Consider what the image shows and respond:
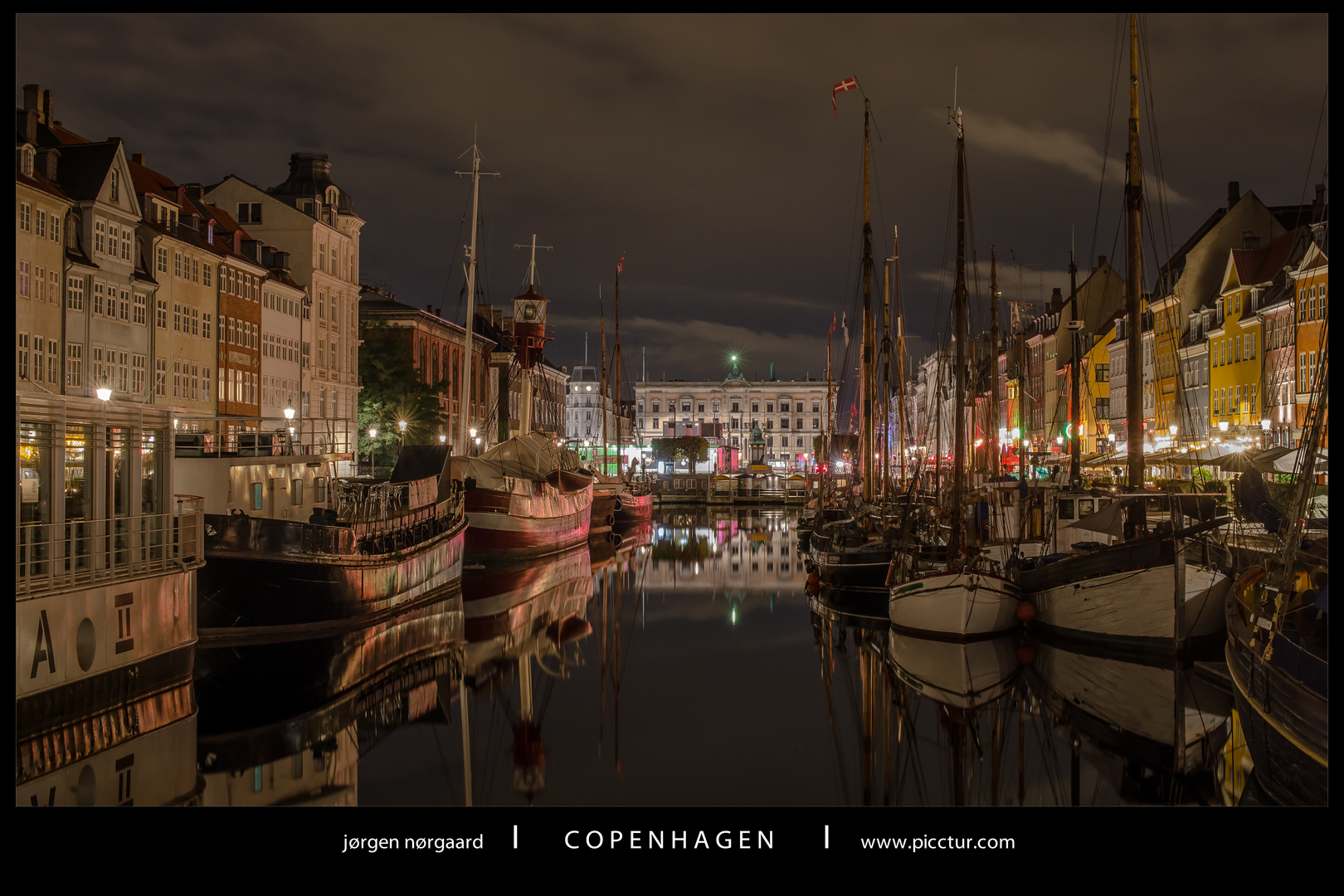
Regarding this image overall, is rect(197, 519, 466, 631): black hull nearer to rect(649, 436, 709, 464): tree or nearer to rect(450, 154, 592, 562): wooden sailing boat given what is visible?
rect(450, 154, 592, 562): wooden sailing boat

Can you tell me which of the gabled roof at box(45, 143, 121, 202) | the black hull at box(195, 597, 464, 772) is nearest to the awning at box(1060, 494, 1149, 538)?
the black hull at box(195, 597, 464, 772)

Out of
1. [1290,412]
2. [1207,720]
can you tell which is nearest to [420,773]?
[1207,720]

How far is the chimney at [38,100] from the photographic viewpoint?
42.8 metres

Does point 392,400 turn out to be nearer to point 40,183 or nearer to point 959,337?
point 40,183

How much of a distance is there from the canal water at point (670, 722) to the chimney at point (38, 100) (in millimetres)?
27246

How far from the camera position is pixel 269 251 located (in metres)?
61.2

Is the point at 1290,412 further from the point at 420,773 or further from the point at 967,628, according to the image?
the point at 420,773

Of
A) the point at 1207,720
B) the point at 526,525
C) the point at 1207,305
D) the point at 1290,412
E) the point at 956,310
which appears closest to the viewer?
the point at 1207,720

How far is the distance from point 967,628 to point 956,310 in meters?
9.73

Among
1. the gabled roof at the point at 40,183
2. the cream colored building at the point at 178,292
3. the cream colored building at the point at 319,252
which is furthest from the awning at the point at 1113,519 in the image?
the cream colored building at the point at 319,252

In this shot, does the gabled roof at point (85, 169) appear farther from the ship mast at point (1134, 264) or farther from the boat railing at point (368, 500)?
the ship mast at point (1134, 264)
